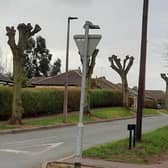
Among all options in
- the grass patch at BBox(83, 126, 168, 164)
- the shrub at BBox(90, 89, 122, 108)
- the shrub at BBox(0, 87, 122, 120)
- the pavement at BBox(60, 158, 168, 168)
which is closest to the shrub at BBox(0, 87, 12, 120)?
the shrub at BBox(0, 87, 122, 120)

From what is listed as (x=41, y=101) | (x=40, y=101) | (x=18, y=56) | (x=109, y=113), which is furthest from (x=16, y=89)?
(x=109, y=113)

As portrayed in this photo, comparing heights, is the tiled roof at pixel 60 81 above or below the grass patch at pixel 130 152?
above

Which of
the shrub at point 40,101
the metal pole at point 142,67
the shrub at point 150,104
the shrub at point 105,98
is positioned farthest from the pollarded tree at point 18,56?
the shrub at point 150,104

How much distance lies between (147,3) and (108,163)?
8113mm

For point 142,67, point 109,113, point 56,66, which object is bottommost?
point 109,113

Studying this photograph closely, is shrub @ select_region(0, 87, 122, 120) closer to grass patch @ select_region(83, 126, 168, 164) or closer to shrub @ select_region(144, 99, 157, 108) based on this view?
grass patch @ select_region(83, 126, 168, 164)

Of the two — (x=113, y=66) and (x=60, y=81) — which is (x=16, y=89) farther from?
(x=60, y=81)

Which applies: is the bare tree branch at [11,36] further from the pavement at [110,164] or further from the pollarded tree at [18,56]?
the pavement at [110,164]

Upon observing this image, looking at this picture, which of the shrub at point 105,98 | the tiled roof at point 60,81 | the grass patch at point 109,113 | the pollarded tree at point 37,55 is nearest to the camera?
the grass patch at point 109,113

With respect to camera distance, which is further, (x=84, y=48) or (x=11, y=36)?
(x=11, y=36)

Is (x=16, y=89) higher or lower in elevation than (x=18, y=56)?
lower

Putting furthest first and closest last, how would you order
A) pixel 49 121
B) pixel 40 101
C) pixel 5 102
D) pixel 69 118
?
pixel 40 101
pixel 69 118
pixel 49 121
pixel 5 102

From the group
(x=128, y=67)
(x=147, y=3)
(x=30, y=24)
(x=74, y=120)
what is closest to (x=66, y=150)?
(x=147, y=3)

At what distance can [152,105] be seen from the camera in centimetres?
9338
